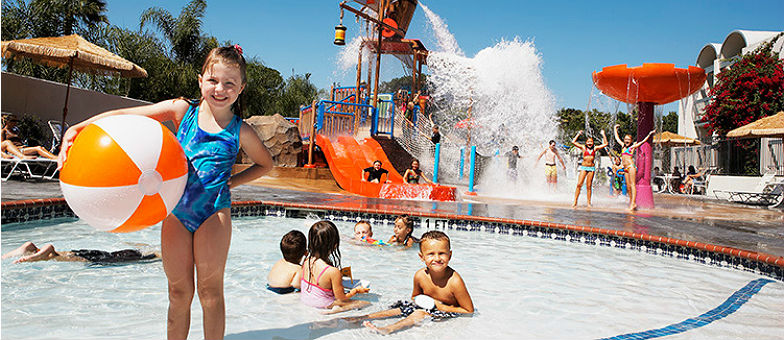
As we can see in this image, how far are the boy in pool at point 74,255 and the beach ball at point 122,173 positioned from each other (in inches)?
118

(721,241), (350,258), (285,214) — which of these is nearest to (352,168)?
(285,214)

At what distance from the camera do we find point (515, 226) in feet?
23.8

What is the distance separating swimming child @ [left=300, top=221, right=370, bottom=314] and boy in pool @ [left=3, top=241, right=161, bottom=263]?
208cm

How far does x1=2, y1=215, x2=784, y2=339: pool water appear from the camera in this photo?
3.11 meters

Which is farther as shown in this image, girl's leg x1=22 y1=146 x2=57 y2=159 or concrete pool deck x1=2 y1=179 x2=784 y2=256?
girl's leg x1=22 y1=146 x2=57 y2=159

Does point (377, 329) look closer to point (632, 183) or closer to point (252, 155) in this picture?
point (252, 155)

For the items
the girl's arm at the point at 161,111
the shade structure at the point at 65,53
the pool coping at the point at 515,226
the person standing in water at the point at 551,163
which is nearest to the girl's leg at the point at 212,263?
the girl's arm at the point at 161,111

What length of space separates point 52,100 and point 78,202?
1432 cm

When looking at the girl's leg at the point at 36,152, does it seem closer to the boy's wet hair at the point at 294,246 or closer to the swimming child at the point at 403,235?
the swimming child at the point at 403,235

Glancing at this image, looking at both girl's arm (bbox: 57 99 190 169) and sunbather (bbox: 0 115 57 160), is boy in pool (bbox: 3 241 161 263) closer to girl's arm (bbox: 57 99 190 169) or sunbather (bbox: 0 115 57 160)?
girl's arm (bbox: 57 99 190 169)

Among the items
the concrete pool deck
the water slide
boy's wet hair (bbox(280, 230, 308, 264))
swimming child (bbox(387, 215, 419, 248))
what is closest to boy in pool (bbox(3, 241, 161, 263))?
boy's wet hair (bbox(280, 230, 308, 264))

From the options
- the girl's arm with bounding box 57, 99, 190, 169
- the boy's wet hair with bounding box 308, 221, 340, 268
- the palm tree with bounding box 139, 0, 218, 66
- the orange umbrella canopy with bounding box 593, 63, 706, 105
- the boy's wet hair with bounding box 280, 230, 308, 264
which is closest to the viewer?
the girl's arm with bounding box 57, 99, 190, 169

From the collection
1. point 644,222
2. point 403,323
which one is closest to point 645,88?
point 644,222

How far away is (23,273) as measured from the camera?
3.97 metres
